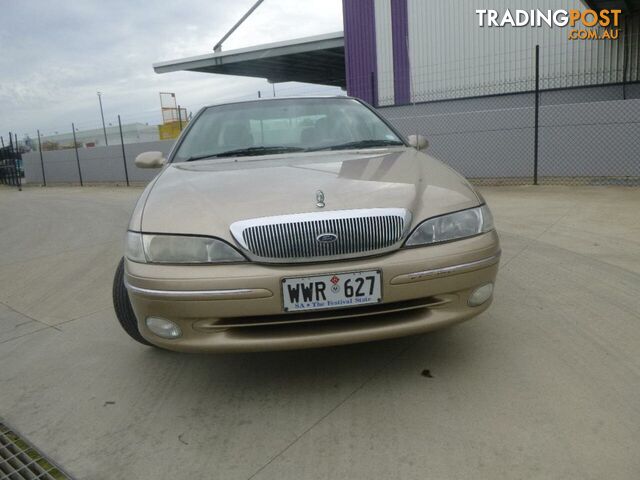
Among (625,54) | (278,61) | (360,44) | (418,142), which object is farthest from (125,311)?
(278,61)

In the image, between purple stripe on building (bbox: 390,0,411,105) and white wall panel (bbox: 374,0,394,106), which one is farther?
white wall panel (bbox: 374,0,394,106)

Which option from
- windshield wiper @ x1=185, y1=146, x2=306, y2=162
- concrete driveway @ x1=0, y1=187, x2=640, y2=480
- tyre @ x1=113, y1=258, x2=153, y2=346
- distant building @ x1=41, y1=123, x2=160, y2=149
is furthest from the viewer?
distant building @ x1=41, y1=123, x2=160, y2=149

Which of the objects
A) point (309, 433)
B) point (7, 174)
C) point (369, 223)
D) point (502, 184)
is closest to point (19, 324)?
point (309, 433)

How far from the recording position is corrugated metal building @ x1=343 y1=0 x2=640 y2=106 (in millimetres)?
13336

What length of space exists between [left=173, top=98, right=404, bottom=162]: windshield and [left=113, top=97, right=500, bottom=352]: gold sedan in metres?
0.85

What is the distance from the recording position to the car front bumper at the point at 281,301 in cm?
209

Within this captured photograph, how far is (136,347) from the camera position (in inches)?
122

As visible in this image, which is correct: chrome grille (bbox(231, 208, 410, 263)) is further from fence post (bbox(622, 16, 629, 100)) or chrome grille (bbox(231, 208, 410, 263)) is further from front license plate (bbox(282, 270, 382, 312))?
fence post (bbox(622, 16, 629, 100))

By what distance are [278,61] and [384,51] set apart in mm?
5697

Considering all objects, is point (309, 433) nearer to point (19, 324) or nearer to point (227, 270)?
point (227, 270)

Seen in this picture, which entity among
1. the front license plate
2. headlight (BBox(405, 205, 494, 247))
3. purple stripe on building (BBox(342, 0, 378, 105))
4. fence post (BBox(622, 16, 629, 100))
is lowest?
the front license plate

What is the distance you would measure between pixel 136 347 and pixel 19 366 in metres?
0.61

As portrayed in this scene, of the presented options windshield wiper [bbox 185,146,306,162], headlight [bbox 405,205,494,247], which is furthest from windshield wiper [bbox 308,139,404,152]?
headlight [bbox 405,205,494,247]

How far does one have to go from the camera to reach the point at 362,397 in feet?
7.72
